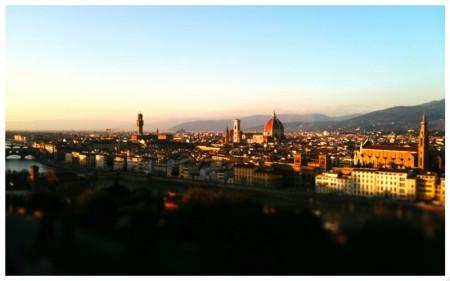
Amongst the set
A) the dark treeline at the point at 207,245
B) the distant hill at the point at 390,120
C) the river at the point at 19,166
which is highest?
the distant hill at the point at 390,120

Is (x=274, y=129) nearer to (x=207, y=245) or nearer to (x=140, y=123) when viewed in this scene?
(x=140, y=123)

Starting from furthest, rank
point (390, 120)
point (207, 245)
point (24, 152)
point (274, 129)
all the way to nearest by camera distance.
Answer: point (390, 120) → point (274, 129) → point (24, 152) → point (207, 245)

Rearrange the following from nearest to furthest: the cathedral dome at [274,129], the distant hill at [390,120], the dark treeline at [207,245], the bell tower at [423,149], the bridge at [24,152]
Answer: the dark treeline at [207,245]
the bell tower at [423,149]
the bridge at [24,152]
the cathedral dome at [274,129]
the distant hill at [390,120]

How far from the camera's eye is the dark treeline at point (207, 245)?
508 cm

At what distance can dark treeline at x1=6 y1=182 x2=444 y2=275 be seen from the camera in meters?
5.08

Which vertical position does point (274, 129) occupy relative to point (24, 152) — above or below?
above

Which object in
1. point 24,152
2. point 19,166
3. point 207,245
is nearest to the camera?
point 207,245

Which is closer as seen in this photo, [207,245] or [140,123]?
[207,245]

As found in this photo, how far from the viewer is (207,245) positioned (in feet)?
19.0

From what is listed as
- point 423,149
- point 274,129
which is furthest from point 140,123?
point 423,149

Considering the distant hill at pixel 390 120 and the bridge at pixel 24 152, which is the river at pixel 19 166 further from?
the distant hill at pixel 390 120

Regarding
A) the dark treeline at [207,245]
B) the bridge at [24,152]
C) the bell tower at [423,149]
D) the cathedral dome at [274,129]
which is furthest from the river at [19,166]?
the cathedral dome at [274,129]

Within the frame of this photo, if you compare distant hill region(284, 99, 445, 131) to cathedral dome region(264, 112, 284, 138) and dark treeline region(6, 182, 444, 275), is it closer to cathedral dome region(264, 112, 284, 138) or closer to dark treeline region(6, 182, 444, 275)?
cathedral dome region(264, 112, 284, 138)

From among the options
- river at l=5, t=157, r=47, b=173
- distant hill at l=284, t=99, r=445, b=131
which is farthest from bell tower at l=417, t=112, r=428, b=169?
distant hill at l=284, t=99, r=445, b=131
